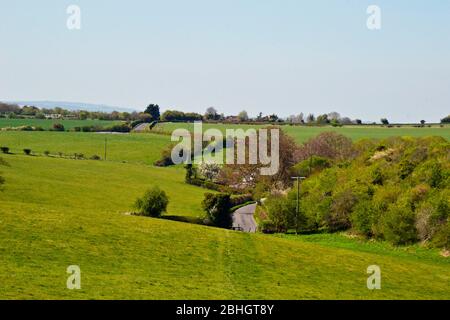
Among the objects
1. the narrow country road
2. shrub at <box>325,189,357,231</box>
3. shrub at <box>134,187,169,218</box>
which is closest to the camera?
shrub at <box>325,189,357,231</box>

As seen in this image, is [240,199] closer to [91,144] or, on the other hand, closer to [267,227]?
[267,227]

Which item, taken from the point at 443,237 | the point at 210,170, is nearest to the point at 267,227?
the point at 443,237

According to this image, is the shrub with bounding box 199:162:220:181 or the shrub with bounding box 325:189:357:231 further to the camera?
the shrub with bounding box 199:162:220:181

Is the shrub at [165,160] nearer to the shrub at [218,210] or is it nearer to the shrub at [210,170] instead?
the shrub at [210,170]

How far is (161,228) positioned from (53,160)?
71451 millimetres

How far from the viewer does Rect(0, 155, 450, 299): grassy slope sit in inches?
1324

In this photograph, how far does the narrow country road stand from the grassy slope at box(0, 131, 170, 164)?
53.1 meters

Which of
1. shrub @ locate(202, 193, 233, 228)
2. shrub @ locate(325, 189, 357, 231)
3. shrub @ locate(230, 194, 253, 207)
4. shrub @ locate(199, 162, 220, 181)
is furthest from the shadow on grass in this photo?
shrub @ locate(199, 162, 220, 181)

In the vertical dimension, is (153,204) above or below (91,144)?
below

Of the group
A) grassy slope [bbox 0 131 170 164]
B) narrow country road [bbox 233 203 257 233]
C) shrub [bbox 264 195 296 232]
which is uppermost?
grassy slope [bbox 0 131 170 164]

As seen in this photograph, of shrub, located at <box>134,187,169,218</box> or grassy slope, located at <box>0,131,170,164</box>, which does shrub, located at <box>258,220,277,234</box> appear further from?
grassy slope, located at <box>0,131,170,164</box>

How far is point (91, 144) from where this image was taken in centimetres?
15600

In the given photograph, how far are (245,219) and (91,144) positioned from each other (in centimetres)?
8015

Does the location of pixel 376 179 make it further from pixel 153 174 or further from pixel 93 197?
pixel 153 174
